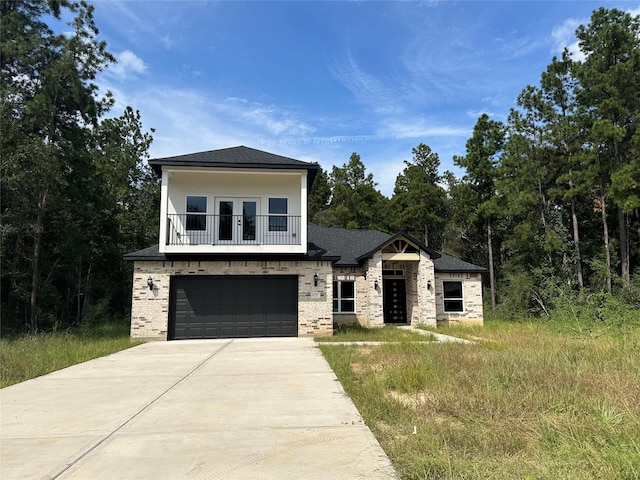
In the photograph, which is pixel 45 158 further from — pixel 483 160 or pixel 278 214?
pixel 483 160

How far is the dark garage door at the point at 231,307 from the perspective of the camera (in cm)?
1416

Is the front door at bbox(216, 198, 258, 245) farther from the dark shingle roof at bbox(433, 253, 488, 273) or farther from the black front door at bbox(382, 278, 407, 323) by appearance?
the dark shingle roof at bbox(433, 253, 488, 273)

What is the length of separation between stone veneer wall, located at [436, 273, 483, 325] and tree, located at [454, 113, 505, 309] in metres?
7.76

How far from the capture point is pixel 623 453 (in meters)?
3.18

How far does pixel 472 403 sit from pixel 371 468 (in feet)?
6.78

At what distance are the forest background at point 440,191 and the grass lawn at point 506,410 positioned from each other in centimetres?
483

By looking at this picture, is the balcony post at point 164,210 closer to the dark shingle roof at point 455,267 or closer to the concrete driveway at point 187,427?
the concrete driveway at point 187,427

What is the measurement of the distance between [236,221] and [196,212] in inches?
63.7

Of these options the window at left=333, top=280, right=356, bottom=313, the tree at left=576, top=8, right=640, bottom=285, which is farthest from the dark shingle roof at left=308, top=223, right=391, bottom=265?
the tree at left=576, top=8, right=640, bottom=285

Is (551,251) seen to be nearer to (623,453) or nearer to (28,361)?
(623,453)

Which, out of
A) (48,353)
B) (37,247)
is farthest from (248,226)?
(37,247)

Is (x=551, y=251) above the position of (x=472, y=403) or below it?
above

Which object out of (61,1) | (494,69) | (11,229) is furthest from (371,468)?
(61,1)

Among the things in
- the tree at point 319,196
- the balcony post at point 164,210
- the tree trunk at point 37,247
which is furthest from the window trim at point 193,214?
the tree at point 319,196
